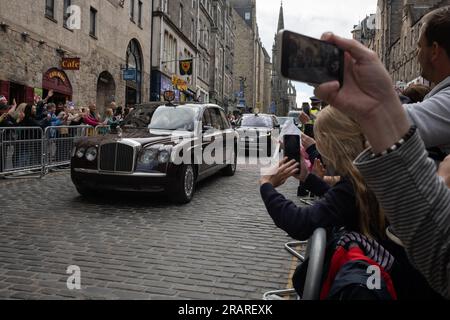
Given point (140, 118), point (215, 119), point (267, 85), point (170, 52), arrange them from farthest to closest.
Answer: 1. point (267, 85)
2. point (170, 52)
3. point (215, 119)
4. point (140, 118)

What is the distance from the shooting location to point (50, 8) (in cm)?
1772

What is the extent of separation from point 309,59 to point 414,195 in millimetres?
392

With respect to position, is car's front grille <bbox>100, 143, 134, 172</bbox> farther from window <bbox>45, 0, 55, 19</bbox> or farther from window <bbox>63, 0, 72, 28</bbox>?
window <bbox>63, 0, 72, 28</bbox>

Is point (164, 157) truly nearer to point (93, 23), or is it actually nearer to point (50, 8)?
point (50, 8)

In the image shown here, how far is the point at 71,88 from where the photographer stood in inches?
761

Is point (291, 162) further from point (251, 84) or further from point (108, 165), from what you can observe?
point (251, 84)

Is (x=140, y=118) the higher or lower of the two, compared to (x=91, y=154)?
higher

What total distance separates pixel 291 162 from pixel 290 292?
1.73 metres

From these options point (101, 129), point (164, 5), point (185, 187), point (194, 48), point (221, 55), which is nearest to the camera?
point (185, 187)

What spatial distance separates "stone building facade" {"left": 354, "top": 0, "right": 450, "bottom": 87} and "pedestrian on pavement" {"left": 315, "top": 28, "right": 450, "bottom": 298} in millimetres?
34579

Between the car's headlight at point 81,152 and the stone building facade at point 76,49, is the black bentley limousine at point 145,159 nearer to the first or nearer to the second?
the car's headlight at point 81,152

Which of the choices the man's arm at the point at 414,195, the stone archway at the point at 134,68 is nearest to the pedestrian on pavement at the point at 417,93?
the man's arm at the point at 414,195

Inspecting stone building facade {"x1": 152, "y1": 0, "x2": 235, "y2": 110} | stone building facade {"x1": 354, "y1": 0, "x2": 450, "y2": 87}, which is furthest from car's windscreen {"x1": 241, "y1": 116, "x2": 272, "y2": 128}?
stone building facade {"x1": 354, "y1": 0, "x2": 450, "y2": 87}

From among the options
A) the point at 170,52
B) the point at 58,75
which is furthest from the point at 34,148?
the point at 170,52
